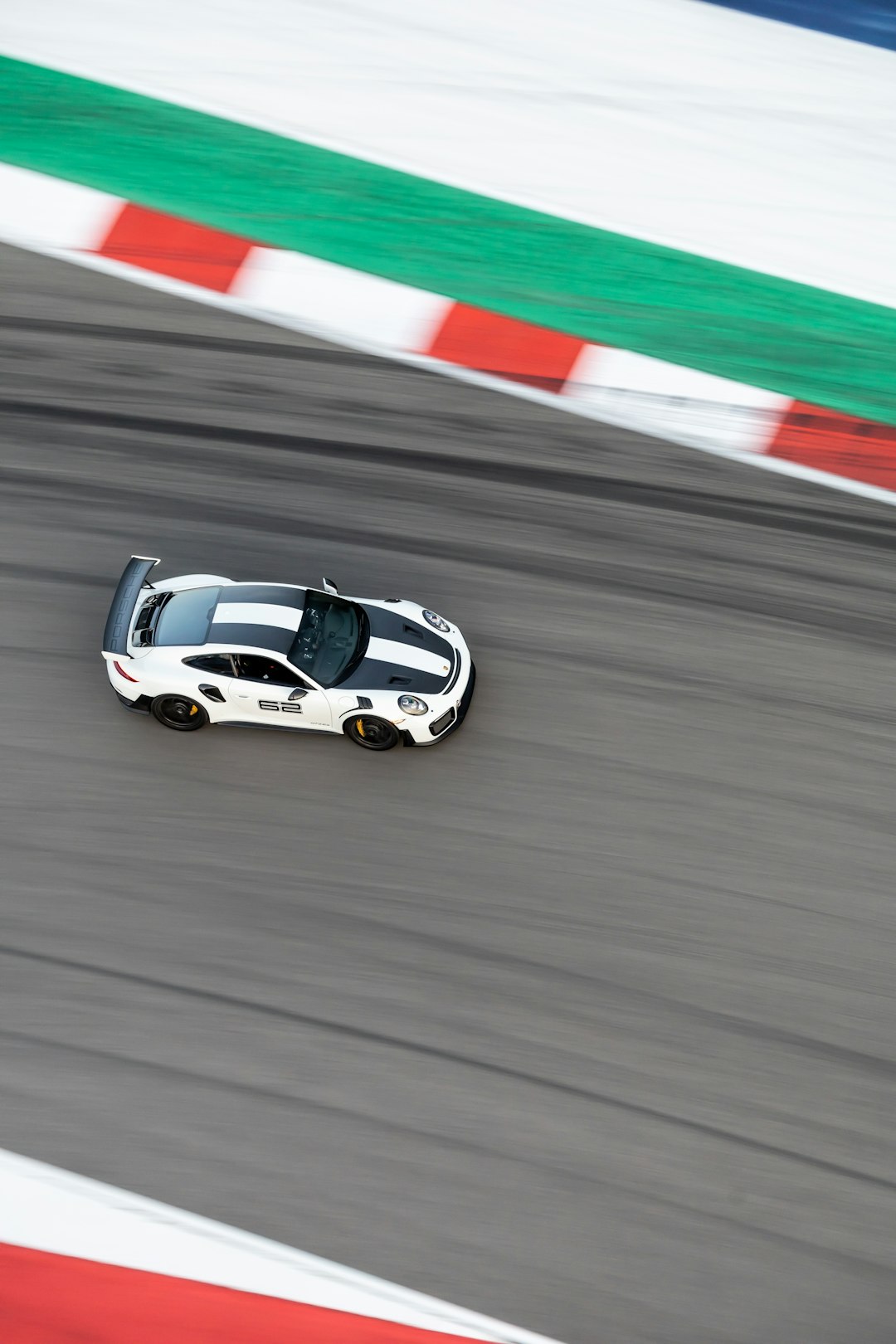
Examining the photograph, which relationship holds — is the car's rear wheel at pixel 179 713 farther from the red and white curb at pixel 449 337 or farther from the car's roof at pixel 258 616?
the red and white curb at pixel 449 337

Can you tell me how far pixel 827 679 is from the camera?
9234 mm

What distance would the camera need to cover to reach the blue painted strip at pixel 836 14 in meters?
13.3

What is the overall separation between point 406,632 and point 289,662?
987mm

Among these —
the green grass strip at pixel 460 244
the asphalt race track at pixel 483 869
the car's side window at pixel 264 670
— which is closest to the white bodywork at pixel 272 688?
the car's side window at pixel 264 670

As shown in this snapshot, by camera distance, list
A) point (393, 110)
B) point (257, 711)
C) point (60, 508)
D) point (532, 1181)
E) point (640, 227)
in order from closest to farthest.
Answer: point (532, 1181)
point (257, 711)
point (60, 508)
point (640, 227)
point (393, 110)

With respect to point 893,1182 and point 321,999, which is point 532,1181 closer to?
point 321,999

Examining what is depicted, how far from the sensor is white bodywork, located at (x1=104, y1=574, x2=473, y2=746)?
27.8 ft

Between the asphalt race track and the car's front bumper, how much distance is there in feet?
0.67

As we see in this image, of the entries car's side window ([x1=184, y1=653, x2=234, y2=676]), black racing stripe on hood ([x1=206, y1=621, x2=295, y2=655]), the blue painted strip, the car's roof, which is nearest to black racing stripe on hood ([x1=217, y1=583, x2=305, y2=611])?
the car's roof

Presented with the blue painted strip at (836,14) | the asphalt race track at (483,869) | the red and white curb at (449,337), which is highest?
the blue painted strip at (836,14)

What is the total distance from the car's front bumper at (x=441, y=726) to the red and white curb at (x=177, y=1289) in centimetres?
362

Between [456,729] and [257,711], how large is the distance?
5.25 feet

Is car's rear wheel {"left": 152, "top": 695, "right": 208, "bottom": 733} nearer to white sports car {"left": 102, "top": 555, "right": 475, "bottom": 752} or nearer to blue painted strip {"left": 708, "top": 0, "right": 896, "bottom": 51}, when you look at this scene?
white sports car {"left": 102, "top": 555, "right": 475, "bottom": 752}

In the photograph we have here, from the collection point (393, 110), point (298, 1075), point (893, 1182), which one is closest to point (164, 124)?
point (393, 110)
